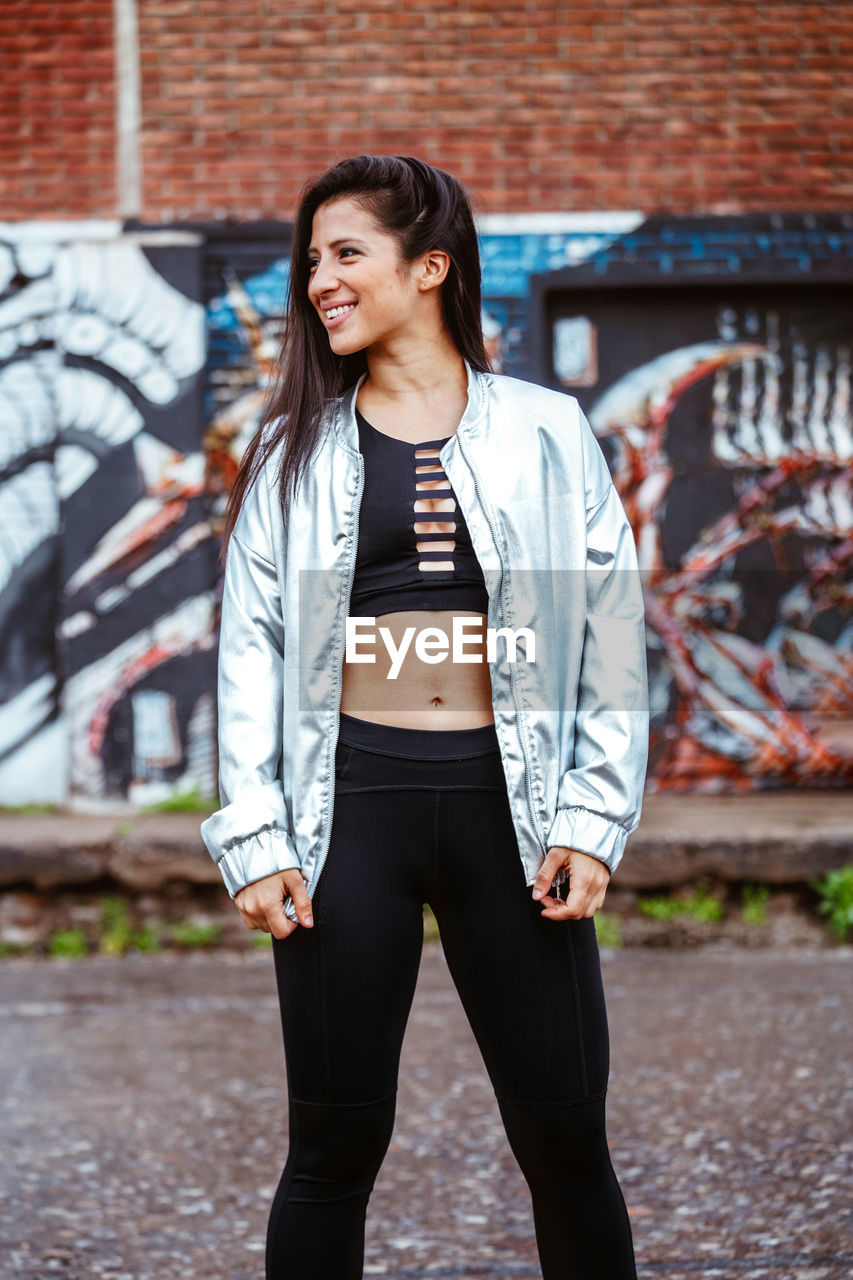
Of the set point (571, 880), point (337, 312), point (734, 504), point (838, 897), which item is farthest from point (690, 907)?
point (337, 312)

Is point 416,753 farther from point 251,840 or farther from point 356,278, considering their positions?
point 356,278

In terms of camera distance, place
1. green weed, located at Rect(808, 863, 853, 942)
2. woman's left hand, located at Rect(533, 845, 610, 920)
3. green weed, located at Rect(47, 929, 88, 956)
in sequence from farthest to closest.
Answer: green weed, located at Rect(47, 929, 88, 956) → green weed, located at Rect(808, 863, 853, 942) → woman's left hand, located at Rect(533, 845, 610, 920)

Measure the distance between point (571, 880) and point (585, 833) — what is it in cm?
7

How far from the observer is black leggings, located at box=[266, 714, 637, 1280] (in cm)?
203

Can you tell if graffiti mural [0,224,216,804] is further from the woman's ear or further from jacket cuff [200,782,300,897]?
jacket cuff [200,782,300,897]

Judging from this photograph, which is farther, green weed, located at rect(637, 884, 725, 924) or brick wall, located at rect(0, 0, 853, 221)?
brick wall, located at rect(0, 0, 853, 221)

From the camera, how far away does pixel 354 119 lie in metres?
6.63

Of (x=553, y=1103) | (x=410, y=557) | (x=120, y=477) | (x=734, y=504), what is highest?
(x=120, y=477)

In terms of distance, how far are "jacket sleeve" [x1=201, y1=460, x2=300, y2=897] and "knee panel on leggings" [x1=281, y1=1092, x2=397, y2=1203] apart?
366 millimetres

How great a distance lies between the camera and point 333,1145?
2.03 m

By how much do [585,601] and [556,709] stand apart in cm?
18

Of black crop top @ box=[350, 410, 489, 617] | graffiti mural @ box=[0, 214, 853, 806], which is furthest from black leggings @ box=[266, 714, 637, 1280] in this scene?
graffiti mural @ box=[0, 214, 853, 806]

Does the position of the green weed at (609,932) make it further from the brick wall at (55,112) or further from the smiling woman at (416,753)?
the brick wall at (55,112)

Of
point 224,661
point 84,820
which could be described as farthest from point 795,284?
point 224,661
